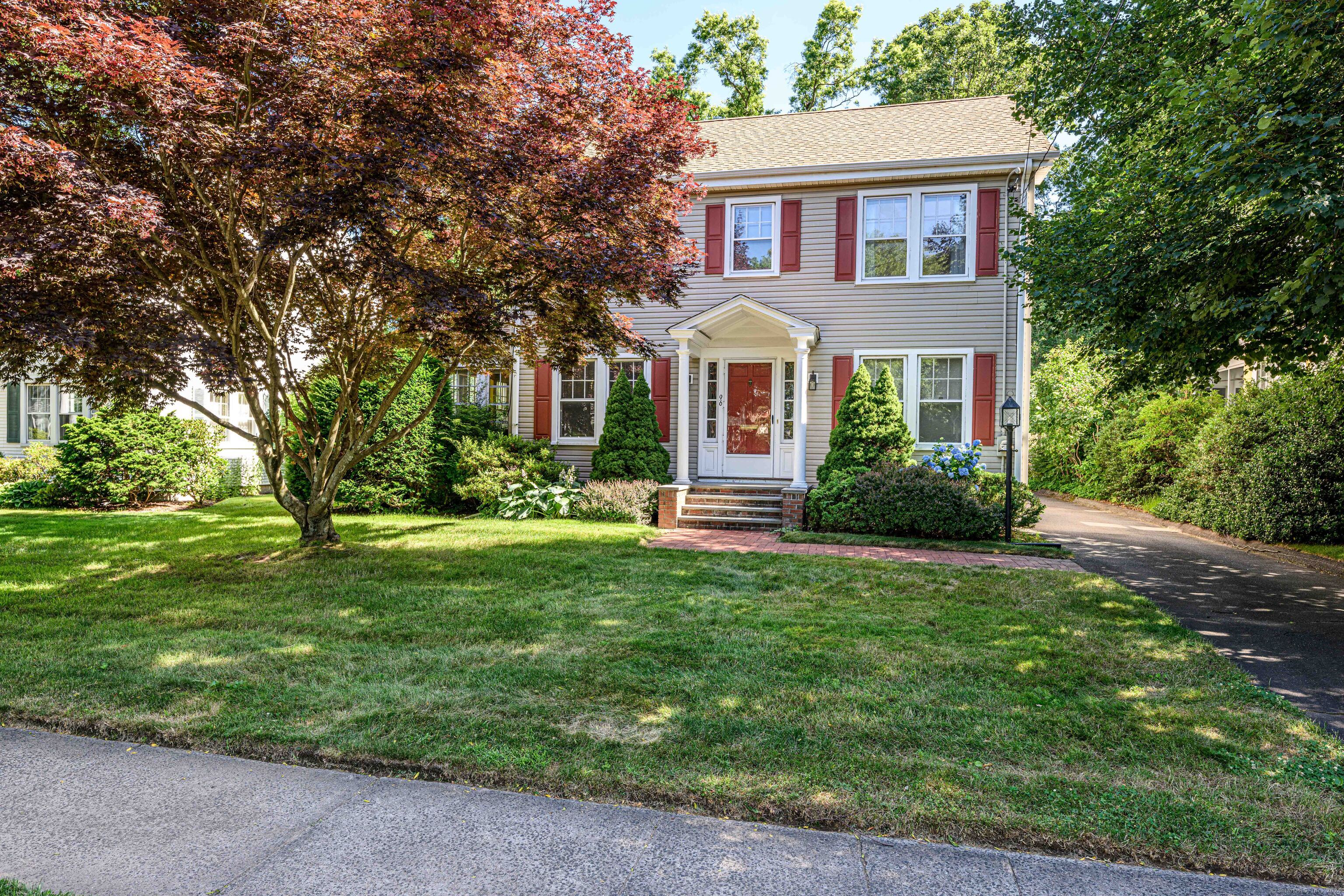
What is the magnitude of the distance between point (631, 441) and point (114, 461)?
368 inches

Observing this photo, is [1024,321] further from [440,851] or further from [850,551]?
[440,851]

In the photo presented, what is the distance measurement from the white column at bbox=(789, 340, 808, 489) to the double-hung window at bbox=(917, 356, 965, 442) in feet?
6.67

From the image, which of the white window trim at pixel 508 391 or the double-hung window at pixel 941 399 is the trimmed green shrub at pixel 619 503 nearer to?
the white window trim at pixel 508 391

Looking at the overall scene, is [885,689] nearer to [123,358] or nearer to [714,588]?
[714,588]

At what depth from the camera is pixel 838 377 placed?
12.0 metres

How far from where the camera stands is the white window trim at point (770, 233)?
484 inches

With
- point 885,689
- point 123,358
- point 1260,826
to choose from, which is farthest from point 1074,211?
point 123,358

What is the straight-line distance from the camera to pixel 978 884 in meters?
2.31

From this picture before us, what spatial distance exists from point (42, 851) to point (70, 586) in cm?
516

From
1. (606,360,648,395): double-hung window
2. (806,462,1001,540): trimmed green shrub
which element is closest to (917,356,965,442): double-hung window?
(806,462,1001,540): trimmed green shrub

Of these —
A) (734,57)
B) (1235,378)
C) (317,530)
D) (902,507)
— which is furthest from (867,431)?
(734,57)

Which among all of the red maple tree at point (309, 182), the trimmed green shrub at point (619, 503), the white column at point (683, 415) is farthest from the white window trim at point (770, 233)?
the red maple tree at point (309, 182)

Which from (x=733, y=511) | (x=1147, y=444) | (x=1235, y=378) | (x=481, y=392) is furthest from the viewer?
(x=1235, y=378)

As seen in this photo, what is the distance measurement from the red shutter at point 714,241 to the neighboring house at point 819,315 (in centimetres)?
2
